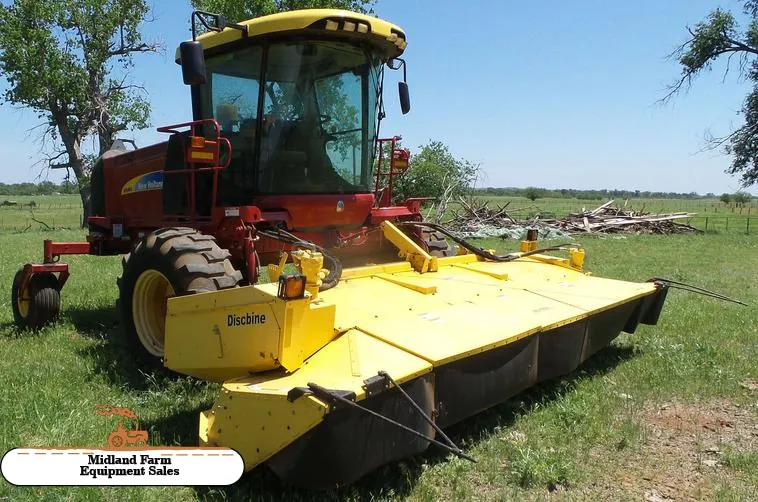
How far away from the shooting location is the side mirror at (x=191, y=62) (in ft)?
14.0

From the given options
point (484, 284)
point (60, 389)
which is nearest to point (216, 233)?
point (60, 389)

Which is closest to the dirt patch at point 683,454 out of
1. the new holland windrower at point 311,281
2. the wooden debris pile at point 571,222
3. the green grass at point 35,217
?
the new holland windrower at point 311,281

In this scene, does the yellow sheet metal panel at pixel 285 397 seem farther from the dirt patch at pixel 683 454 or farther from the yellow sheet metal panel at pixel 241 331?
the dirt patch at pixel 683 454

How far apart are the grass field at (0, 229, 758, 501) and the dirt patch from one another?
0.01 metres

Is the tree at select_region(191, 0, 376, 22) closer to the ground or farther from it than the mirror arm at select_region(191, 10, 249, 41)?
farther from it

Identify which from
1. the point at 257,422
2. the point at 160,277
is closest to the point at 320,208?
the point at 160,277

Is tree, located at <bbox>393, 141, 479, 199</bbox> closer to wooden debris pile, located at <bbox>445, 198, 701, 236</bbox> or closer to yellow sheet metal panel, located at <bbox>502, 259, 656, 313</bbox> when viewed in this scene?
wooden debris pile, located at <bbox>445, 198, 701, 236</bbox>

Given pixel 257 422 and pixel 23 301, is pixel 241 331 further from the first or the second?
pixel 23 301

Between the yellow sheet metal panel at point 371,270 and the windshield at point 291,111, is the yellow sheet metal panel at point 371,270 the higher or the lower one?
the lower one

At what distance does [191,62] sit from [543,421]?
3.41m

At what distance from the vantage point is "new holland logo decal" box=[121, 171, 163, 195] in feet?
20.1

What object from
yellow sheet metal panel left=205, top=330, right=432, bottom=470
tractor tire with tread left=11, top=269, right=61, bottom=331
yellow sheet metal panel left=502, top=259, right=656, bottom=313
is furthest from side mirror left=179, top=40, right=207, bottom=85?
tractor tire with tread left=11, top=269, right=61, bottom=331

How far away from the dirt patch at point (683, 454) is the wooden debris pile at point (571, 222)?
53.3ft

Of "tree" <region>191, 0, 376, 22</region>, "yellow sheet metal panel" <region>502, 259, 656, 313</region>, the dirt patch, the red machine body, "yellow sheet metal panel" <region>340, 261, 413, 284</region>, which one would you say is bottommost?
the dirt patch
